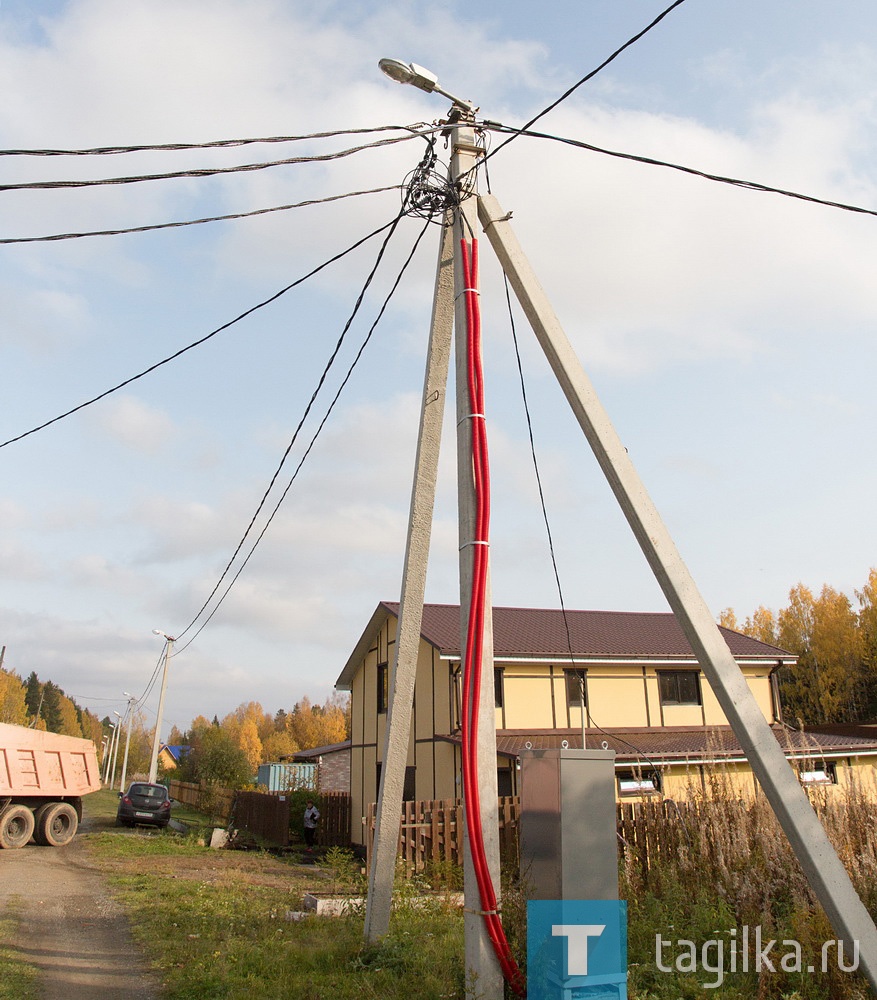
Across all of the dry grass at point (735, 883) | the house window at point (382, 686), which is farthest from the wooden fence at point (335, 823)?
the dry grass at point (735, 883)

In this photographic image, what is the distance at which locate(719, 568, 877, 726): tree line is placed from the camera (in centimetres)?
5078

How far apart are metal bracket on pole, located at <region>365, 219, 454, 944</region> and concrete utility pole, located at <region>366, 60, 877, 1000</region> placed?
0.01 m

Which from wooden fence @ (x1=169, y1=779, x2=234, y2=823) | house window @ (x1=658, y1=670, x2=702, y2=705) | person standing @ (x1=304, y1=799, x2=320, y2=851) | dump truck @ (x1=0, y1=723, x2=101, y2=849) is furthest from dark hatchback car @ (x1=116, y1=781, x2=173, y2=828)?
house window @ (x1=658, y1=670, x2=702, y2=705)

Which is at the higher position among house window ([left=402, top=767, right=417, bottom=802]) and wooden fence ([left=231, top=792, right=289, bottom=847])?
house window ([left=402, top=767, right=417, bottom=802])

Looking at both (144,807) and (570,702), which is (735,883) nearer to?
(570,702)

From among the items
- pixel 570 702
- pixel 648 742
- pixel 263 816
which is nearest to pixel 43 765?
pixel 263 816

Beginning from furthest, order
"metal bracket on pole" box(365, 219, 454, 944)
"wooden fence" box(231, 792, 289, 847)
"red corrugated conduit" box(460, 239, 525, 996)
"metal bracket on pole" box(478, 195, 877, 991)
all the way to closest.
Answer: "wooden fence" box(231, 792, 289, 847) → "metal bracket on pole" box(365, 219, 454, 944) → "red corrugated conduit" box(460, 239, 525, 996) → "metal bracket on pole" box(478, 195, 877, 991)

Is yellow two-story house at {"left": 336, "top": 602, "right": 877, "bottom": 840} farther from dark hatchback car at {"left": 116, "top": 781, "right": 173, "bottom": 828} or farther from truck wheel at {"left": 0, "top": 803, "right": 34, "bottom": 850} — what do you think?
truck wheel at {"left": 0, "top": 803, "right": 34, "bottom": 850}

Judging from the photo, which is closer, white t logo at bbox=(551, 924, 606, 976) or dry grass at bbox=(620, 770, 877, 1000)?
white t logo at bbox=(551, 924, 606, 976)

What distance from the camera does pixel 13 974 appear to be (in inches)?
281

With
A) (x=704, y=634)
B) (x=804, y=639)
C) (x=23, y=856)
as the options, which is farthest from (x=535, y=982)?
(x=804, y=639)

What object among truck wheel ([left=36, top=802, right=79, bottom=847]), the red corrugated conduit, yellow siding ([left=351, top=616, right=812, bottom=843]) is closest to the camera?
the red corrugated conduit

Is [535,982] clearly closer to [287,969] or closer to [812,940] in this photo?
[812,940]

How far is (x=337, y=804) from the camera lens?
23906 mm
